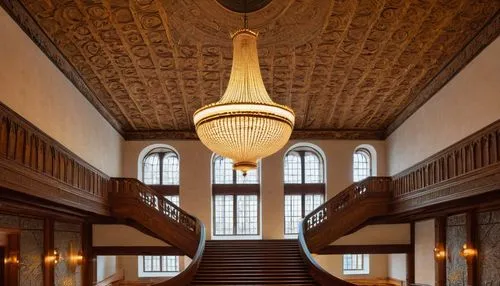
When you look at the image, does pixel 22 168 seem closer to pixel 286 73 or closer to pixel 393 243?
pixel 286 73

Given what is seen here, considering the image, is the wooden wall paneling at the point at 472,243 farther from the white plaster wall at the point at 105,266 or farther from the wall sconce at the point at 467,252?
the white plaster wall at the point at 105,266

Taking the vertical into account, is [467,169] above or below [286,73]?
below

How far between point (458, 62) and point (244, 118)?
6.31 m

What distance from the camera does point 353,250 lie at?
1886cm

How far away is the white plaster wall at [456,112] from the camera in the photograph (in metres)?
11.0

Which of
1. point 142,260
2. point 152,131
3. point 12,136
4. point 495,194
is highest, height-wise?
point 152,131

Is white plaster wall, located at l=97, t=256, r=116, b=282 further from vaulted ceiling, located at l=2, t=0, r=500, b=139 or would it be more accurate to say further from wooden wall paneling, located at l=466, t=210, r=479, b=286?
wooden wall paneling, located at l=466, t=210, r=479, b=286

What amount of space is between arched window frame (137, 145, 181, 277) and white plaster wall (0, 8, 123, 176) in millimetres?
3781

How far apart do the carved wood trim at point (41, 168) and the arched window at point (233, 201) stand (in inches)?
276

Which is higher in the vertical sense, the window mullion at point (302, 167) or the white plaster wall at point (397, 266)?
the window mullion at point (302, 167)

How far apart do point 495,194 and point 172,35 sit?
7177 mm

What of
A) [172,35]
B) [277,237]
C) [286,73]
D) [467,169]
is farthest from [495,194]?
[277,237]

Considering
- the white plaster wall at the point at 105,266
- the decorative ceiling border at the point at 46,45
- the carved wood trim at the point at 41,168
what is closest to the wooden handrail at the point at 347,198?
the carved wood trim at the point at 41,168

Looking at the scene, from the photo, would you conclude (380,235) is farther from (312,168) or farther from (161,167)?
(161,167)
